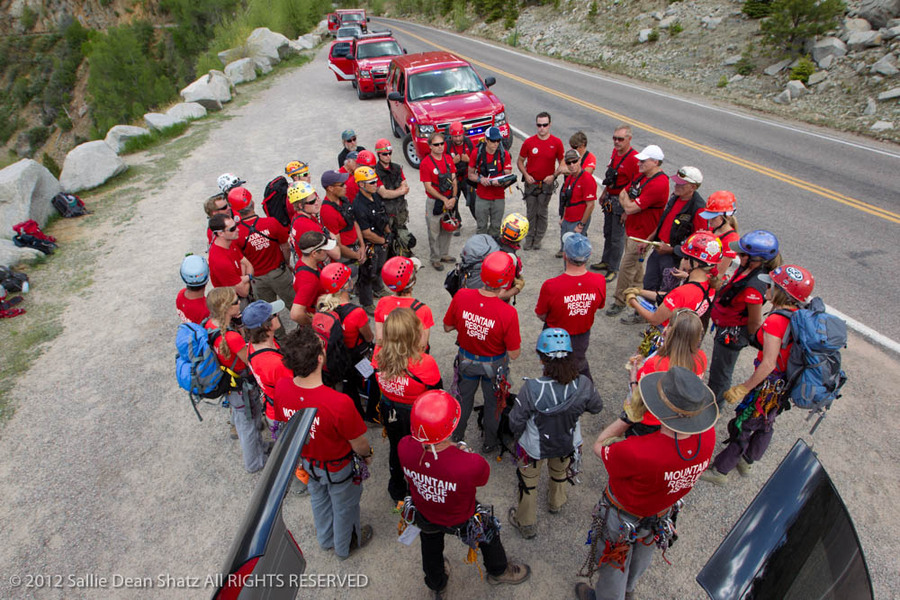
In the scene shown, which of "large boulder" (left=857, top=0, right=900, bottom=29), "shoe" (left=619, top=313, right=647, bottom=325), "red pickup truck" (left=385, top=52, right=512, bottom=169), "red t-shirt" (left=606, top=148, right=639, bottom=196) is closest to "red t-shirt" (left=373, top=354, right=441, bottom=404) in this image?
"shoe" (left=619, top=313, right=647, bottom=325)

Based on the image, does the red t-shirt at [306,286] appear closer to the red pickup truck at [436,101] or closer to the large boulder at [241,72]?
the red pickup truck at [436,101]

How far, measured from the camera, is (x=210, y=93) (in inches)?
Answer: 710

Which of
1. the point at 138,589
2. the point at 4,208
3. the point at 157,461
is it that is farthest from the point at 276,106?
the point at 138,589

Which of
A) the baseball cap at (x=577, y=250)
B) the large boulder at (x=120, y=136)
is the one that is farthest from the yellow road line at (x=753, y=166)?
the large boulder at (x=120, y=136)

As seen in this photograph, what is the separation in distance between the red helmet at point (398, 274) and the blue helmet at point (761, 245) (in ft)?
9.55

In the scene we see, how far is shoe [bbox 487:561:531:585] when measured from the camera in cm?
347

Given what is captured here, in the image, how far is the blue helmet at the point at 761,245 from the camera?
154 inches

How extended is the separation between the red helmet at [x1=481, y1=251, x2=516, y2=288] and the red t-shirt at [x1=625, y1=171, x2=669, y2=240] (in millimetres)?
2907

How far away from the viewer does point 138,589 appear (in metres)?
3.71

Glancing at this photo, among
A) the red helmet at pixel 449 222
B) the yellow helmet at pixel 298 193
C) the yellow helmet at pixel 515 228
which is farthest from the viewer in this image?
the red helmet at pixel 449 222

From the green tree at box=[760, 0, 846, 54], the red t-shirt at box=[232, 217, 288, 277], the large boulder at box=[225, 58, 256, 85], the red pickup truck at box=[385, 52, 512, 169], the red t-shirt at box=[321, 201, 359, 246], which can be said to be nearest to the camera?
the red t-shirt at box=[232, 217, 288, 277]

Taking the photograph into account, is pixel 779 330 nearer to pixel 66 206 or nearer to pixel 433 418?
pixel 433 418

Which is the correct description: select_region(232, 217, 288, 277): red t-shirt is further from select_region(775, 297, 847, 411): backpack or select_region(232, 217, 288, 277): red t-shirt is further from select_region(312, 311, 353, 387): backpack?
select_region(775, 297, 847, 411): backpack

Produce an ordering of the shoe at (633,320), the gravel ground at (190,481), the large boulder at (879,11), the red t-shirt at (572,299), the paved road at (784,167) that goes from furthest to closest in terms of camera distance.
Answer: the large boulder at (879,11) → the paved road at (784,167) → the shoe at (633,320) → the red t-shirt at (572,299) → the gravel ground at (190,481)
